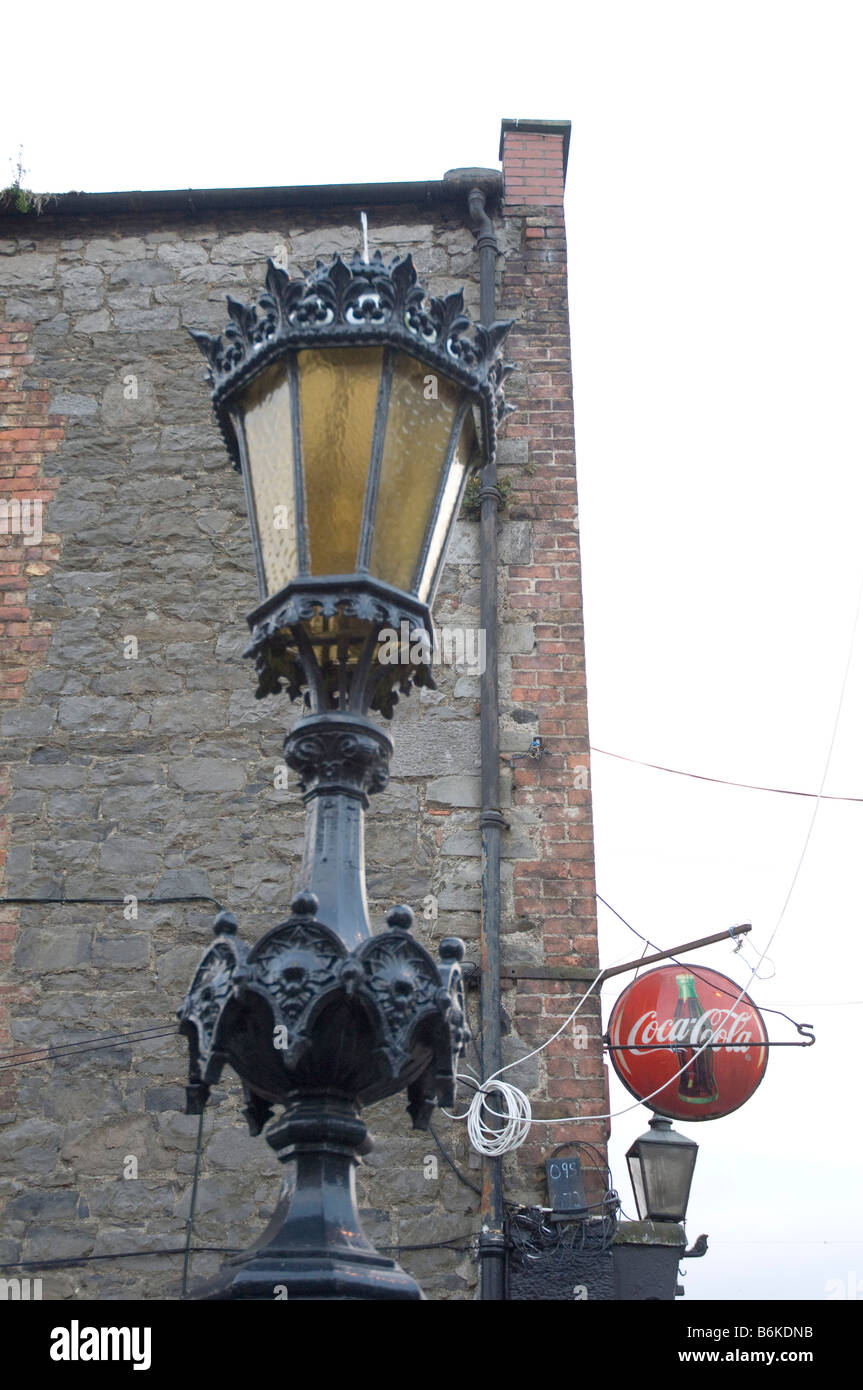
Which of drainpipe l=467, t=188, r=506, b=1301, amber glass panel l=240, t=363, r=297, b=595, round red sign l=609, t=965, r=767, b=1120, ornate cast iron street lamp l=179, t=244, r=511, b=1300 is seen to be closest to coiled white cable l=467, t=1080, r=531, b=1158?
drainpipe l=467, t=188, r=506, b=1301

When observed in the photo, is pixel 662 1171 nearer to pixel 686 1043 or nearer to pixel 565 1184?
pixel 686 1043

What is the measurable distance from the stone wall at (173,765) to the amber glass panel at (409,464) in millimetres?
3174

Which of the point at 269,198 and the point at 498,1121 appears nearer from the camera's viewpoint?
the point at 498,1121

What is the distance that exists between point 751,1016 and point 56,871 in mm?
3016

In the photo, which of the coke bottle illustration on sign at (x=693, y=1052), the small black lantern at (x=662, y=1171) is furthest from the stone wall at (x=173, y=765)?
the small black lantern at (x=662, y=1171)

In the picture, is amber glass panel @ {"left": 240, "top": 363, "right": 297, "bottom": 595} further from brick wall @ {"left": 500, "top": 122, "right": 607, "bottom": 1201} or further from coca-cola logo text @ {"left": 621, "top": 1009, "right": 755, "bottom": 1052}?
coca-cola logo text @ {"left": 621, "top": 1009, "right": 755, "bottom": 1052}

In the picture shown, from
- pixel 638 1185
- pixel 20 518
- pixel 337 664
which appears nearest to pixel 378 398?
pixel 337 664

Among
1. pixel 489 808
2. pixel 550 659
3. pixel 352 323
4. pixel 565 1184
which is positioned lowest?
pixel 565 1184

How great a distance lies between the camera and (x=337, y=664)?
7.40 feet

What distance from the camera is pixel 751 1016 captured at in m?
5.52

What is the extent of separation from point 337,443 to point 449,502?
269 millimetres

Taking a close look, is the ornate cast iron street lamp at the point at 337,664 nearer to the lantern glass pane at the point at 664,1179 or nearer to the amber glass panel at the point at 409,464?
the amber glass panel at the point at 409,464

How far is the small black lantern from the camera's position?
5270mm
